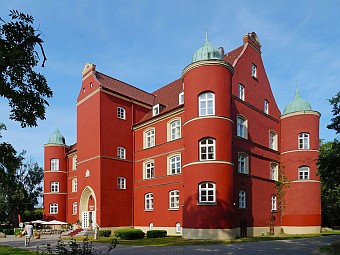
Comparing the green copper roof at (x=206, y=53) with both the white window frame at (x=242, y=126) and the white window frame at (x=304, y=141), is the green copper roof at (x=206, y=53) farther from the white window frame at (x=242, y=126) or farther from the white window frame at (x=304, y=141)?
the white window frame at (x=304, y=141)

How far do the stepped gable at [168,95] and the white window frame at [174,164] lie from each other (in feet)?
14.4

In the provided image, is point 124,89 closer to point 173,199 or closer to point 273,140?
point 173,199

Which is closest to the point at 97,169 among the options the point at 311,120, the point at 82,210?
the point at 82,210

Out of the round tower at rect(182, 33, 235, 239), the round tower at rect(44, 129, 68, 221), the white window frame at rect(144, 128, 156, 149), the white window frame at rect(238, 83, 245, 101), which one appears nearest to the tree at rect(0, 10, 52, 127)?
the round tower at rect(182, 33, 235, 239)

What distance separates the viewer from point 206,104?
25109 millimetres

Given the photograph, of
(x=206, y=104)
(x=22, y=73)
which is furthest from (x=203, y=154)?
(x=22, y=73)

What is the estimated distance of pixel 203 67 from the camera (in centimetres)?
2528

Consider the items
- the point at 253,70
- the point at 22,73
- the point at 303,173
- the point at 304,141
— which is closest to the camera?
the point at 22,73

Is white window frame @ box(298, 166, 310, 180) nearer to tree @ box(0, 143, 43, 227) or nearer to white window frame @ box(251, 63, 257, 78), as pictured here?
white window frame @ box(251, 63, 257, 78)

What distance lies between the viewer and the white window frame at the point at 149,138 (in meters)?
32.9

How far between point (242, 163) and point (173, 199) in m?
6.44

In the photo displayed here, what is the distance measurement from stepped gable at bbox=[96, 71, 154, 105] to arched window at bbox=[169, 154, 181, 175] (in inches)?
351

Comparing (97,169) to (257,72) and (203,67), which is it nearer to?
(203,67)

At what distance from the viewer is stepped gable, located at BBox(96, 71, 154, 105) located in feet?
114
